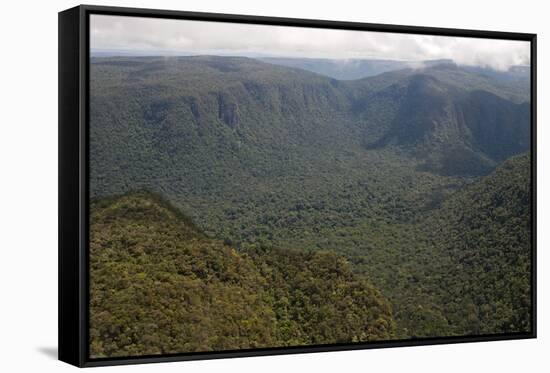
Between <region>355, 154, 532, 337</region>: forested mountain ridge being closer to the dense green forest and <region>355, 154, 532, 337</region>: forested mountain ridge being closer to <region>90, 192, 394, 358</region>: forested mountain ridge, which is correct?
the dense green forest

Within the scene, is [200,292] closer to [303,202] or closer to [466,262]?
[303,202]

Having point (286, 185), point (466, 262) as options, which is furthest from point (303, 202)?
point (466, 262)

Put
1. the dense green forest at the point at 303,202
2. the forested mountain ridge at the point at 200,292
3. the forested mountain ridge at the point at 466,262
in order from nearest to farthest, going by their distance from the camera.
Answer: the forested mountain ridge at the point at 200,292 < the dense green forest at the point at 303,202 < the forested mountain ridge at the point at 466,262

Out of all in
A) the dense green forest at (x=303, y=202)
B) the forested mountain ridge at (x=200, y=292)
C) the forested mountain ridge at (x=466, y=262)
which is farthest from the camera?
the forested mountain ridge at (x=466, y=262)

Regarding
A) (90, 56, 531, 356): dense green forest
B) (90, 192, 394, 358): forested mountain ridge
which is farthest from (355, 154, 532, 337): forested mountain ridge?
(90, 192, 394, 358): forested mountain ridge

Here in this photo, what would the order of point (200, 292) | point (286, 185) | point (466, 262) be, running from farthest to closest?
point (466, 262) → point (286, 185) → point (200, 292)

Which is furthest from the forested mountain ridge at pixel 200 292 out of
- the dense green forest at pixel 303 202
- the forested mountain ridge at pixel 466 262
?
the forested mountain ridge at pixel 466 262

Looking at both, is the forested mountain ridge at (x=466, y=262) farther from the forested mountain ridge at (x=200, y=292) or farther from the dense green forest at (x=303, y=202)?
the forested mountain ridge at (x=200, y=292)

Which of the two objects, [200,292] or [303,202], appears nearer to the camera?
[200,292]
